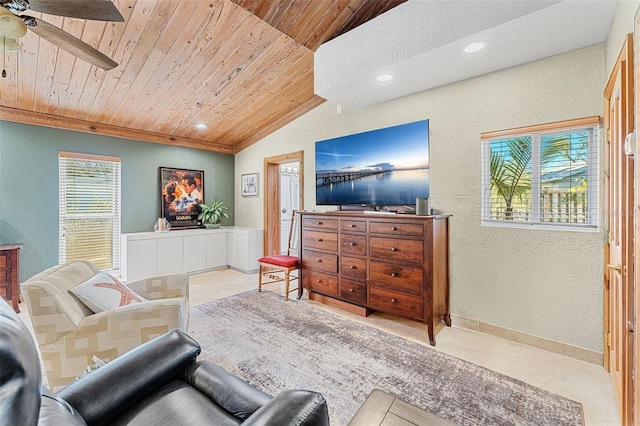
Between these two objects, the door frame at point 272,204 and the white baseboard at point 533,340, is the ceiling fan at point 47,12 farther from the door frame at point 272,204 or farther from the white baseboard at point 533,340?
the white baseboard at point 533,340

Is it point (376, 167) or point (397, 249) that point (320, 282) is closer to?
point (397, 249)

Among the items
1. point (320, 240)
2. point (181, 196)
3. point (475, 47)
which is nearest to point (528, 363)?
point (320, 240)

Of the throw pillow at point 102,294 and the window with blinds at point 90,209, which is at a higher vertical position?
the window with blinds at point 90,209

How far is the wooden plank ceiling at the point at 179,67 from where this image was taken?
2525mm

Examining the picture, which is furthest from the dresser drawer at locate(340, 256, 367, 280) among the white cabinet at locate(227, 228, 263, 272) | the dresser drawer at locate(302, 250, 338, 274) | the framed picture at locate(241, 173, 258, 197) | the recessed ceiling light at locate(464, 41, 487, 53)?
the framed picture at locate(241, 173, 258, 197)

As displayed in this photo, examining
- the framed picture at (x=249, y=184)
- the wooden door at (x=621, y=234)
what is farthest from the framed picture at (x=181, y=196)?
the wooden door at (x=621, y=234)

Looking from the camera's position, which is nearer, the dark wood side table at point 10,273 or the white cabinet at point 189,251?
the dark wood side table at point 10,273

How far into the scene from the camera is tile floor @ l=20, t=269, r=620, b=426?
69.9 inches

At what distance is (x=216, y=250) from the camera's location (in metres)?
5.21

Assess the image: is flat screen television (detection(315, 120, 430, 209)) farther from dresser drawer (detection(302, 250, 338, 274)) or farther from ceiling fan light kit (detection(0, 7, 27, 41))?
ceiling fan light kit (detection(0, 7, 27, 41))

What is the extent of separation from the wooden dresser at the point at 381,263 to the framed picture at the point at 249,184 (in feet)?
6.84

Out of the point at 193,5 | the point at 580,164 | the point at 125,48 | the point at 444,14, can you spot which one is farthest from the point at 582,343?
the point at 125,48

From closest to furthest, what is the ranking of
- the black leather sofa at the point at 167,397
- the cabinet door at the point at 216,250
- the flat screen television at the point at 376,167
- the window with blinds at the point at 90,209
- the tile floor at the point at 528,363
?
the black leather sofa at the point at 167,397 < the tile floor at the point at 528,363 < the flat screen television at the point at 376,167 < the window with blinds at the point at 90,209 < the cabinet door at the point at 216,250

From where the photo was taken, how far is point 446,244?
9.49 ft
